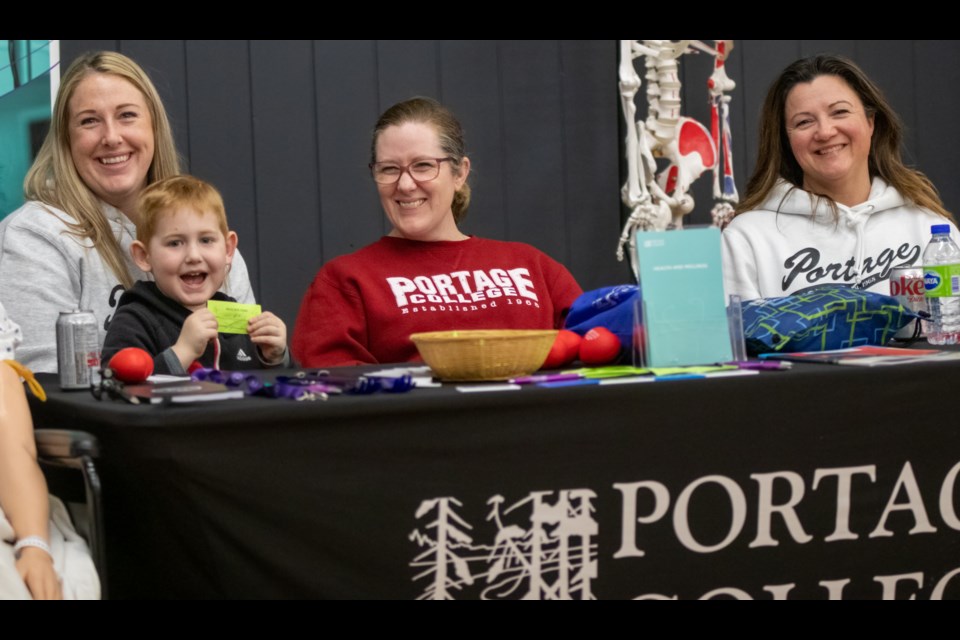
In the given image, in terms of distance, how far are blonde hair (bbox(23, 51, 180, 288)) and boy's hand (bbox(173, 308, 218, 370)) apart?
0.52 metres

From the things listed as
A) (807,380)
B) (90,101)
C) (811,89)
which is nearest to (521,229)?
(811,89)

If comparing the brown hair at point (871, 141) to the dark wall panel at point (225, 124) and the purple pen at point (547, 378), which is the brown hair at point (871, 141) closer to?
the purple pen at point (547, 378)

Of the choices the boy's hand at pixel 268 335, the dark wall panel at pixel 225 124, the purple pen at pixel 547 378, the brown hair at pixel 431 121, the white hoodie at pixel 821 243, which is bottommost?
the purple pen at pixel 547 378

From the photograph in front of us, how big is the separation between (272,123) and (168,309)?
158cm

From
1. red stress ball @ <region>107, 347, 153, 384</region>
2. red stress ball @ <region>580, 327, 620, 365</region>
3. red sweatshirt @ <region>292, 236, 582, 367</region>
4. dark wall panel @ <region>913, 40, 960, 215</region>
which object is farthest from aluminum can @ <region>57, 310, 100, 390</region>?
dark wall panel @ <region>913, 40, 960, 215</region>

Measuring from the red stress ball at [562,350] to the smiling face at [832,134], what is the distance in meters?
1.08

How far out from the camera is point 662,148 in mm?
3625

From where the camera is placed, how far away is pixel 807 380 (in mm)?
1636

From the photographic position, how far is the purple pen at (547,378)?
161cm

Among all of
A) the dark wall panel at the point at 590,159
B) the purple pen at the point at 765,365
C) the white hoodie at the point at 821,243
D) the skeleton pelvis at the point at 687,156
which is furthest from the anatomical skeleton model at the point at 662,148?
the purple pen at the point at 765,365

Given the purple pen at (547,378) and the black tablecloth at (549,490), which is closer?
the black tablecloth at (549,490)

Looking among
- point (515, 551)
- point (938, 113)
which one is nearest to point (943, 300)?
point (515, 551)
